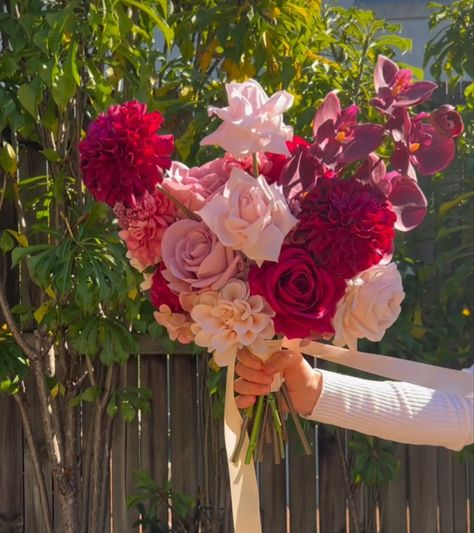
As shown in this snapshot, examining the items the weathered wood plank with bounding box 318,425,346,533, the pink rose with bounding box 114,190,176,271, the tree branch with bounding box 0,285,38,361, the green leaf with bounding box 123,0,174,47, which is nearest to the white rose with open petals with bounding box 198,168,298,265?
the pink rose with bounding box 114,190,176,271

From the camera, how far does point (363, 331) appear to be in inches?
61.1

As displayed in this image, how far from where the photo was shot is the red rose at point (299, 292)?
149cm

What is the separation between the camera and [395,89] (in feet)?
5.35

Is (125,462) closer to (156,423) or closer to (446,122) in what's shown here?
(156,423)

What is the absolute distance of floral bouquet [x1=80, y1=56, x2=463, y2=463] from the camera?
4.86 feet

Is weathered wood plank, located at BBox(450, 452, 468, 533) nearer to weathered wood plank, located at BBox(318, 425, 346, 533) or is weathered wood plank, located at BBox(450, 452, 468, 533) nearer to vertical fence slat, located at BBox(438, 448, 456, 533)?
vertical fence slat, located at BBox(438, 448, 456, 533)

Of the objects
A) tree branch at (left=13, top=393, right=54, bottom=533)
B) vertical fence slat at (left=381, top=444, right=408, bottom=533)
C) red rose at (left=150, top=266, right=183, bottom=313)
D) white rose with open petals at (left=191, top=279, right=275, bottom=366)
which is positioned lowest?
vertical fence slat at (left=381, top=444, right=408, bottom=533)

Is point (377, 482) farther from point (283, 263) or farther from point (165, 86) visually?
point (283, 263)

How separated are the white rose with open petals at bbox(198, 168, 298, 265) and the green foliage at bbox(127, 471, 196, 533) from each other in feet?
6.63

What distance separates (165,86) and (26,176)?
618mm

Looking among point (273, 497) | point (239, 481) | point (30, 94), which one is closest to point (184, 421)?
point (273, 497)

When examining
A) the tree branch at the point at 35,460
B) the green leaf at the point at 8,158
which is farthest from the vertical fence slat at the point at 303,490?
the green leaf at the point at 8,158

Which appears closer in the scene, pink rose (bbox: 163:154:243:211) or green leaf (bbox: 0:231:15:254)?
pink rose (bbox: 163:154:243:211)

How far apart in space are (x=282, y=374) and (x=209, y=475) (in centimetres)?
183
